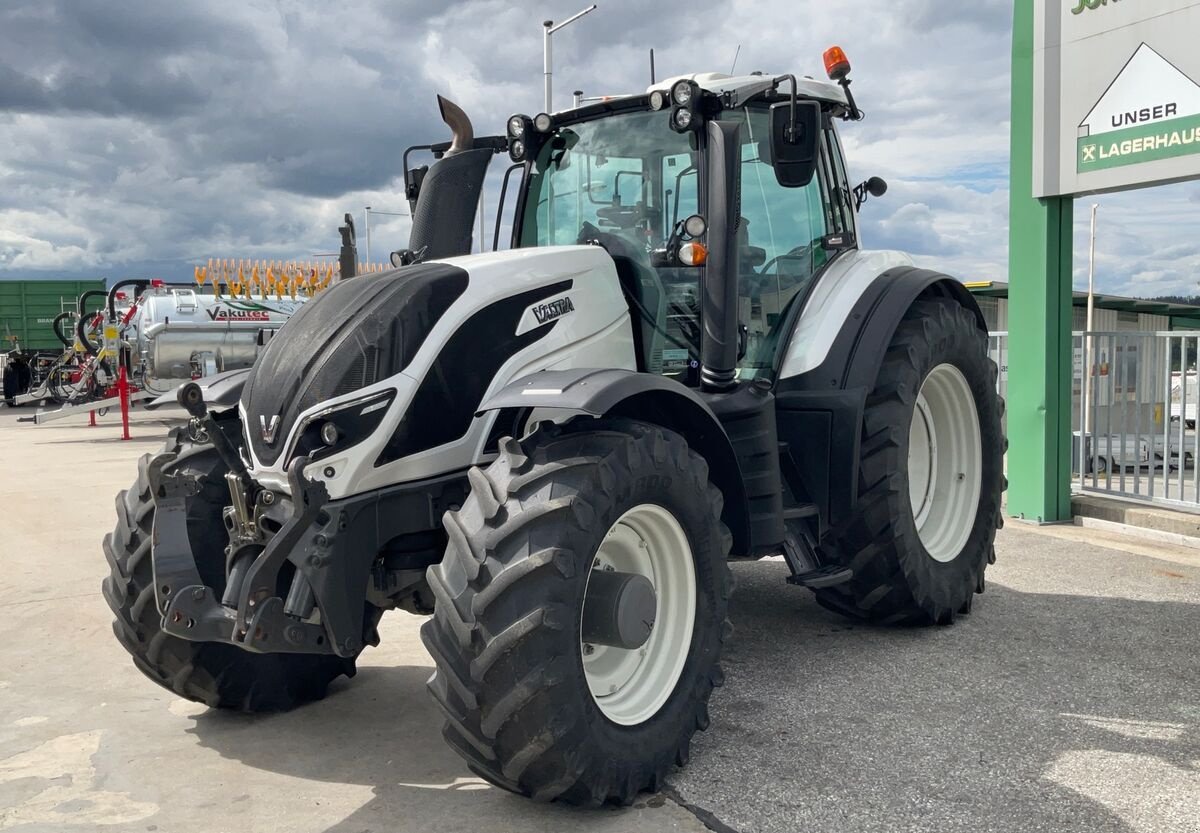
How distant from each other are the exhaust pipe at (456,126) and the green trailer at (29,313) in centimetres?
3110

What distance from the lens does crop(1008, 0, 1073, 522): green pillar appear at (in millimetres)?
8273

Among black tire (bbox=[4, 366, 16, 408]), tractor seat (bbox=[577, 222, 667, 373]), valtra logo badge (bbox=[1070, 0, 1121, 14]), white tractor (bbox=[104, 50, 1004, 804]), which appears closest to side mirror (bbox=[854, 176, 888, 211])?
white tractor (bbox=[104, 50, 1004, 804])

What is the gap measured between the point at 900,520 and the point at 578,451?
2076mm

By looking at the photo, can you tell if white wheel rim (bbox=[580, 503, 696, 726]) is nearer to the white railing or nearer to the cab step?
the cab step

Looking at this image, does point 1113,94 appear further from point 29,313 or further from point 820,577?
point 29,313

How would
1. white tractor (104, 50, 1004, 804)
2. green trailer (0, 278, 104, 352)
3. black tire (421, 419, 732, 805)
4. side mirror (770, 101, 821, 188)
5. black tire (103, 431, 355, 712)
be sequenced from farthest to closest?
green trailer (0, 278, 104, 352)
side mirror (770, 101, 821, 188)
black tire (103, 431, 355, 712)
white tractor (104, 50, 1004, 804)
black tire (421, 419, 732, 805)

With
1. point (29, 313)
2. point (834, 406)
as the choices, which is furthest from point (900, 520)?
point (29, 313)

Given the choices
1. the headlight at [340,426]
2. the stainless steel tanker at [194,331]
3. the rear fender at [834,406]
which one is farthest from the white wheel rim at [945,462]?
the stainless steel tanker at [194,331]

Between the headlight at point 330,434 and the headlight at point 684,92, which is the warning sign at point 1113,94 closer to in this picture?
the headlight at point 684,92

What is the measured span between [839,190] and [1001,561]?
2929 millimetres

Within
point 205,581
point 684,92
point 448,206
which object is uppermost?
point 684,92

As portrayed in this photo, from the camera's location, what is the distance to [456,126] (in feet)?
16.4

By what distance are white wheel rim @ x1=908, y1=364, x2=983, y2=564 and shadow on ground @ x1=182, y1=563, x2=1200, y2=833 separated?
1.62 feet

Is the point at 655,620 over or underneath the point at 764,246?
underneath
